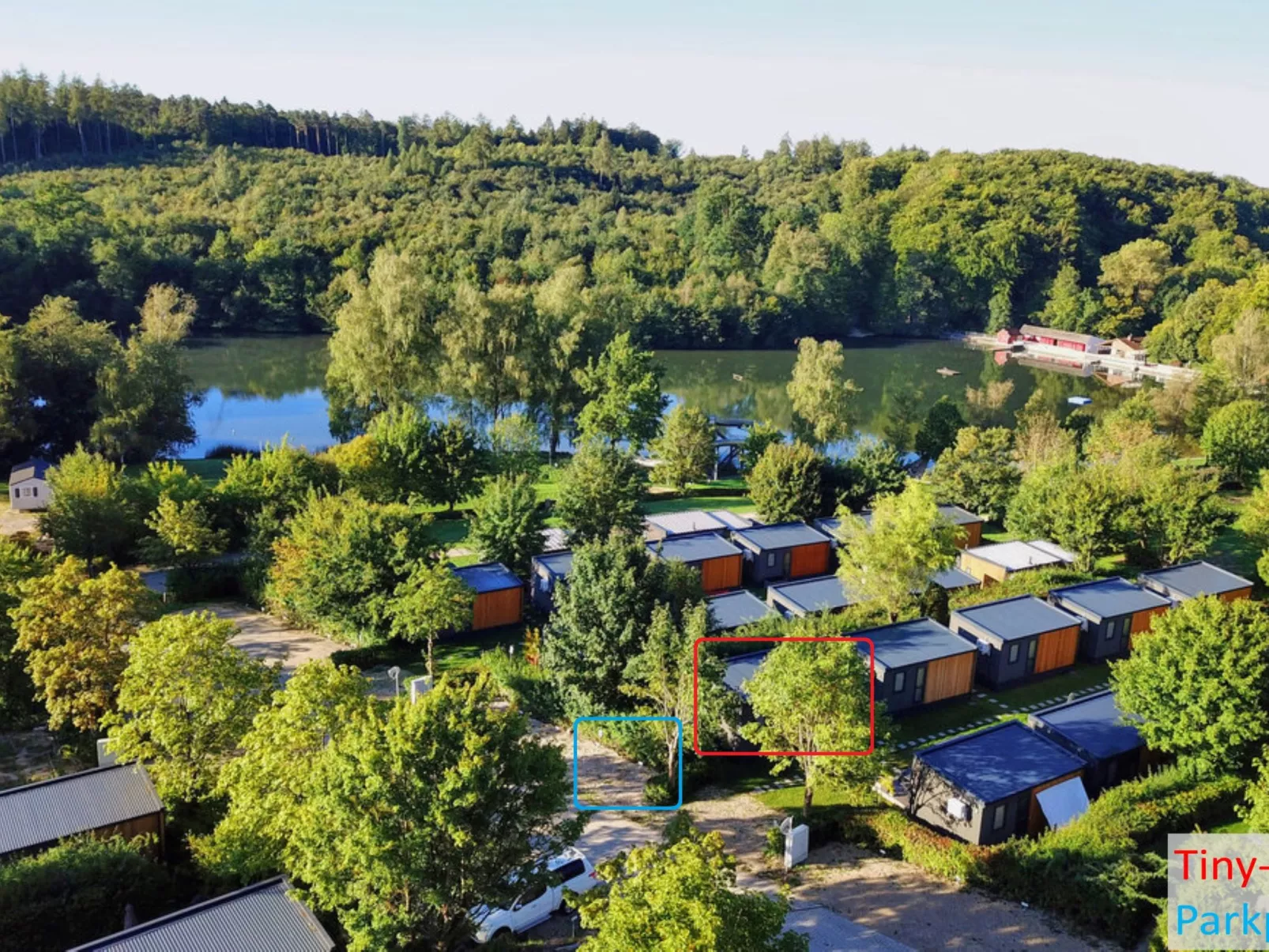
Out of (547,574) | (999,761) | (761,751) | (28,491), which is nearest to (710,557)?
(547,574)

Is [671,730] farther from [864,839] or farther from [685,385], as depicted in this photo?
[685,385]

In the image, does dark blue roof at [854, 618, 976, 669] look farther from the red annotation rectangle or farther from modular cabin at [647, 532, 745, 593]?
modular cabin at [647, 532, 745, 593]

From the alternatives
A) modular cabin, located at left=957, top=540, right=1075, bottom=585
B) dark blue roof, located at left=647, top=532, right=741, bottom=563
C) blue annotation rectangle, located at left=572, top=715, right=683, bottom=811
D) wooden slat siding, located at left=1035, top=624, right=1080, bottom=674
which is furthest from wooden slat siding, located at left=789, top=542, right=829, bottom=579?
blue annotation rectangle, located at left=572, top=715, right=683, bottom=811

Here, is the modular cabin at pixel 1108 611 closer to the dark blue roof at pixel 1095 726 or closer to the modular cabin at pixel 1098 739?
the dark blue roof at pixel 1095 726

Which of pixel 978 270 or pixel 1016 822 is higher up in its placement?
pixel 978 270

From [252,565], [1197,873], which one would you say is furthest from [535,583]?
[1197,873]
